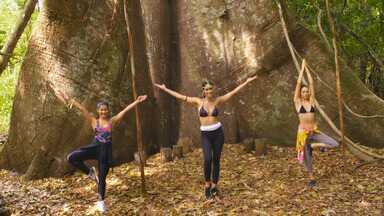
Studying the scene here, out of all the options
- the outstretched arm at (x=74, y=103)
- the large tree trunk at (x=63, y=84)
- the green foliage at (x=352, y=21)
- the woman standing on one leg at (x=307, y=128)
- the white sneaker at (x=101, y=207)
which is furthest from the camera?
the green foliage at (x=352, y=21)

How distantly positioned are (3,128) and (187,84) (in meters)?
8.26

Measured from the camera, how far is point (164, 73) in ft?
25.5

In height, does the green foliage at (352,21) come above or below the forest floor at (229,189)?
above

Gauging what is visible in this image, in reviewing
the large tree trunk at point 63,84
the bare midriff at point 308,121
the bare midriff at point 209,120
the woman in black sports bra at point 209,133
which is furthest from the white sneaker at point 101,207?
the bare midriff at point 308,121

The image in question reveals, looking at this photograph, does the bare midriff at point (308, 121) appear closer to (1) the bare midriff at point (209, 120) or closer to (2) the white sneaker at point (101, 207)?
(1) the bare midriff at point (209, 120)

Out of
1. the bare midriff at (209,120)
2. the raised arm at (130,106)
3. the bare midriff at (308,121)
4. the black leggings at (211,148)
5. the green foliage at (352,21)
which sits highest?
the green foliage at (352,21)

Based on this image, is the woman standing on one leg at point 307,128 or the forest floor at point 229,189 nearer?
the forest floor at point 229,189

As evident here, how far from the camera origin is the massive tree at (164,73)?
6.71 m

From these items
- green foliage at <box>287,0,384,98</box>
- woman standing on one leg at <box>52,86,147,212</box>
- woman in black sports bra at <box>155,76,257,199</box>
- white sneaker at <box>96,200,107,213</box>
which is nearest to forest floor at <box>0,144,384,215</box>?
white sneaker at <box>96,200,107,213</box>

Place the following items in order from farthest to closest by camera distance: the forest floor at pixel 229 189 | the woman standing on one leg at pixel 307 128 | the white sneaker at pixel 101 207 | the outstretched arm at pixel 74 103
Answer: the woman standing on one leg at pixel 307 128
the outstretched arm at pixel 74 103
the white sneaker at pixel 101 207
the forest floor at pixel 229 189

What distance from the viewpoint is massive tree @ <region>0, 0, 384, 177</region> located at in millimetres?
6711

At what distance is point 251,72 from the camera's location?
288 inches

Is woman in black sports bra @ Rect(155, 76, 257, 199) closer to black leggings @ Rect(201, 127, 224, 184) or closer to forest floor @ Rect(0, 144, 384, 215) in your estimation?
black leggings @ Rect(201, 127, 224, 184)

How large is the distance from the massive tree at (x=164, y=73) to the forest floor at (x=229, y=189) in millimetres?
485
